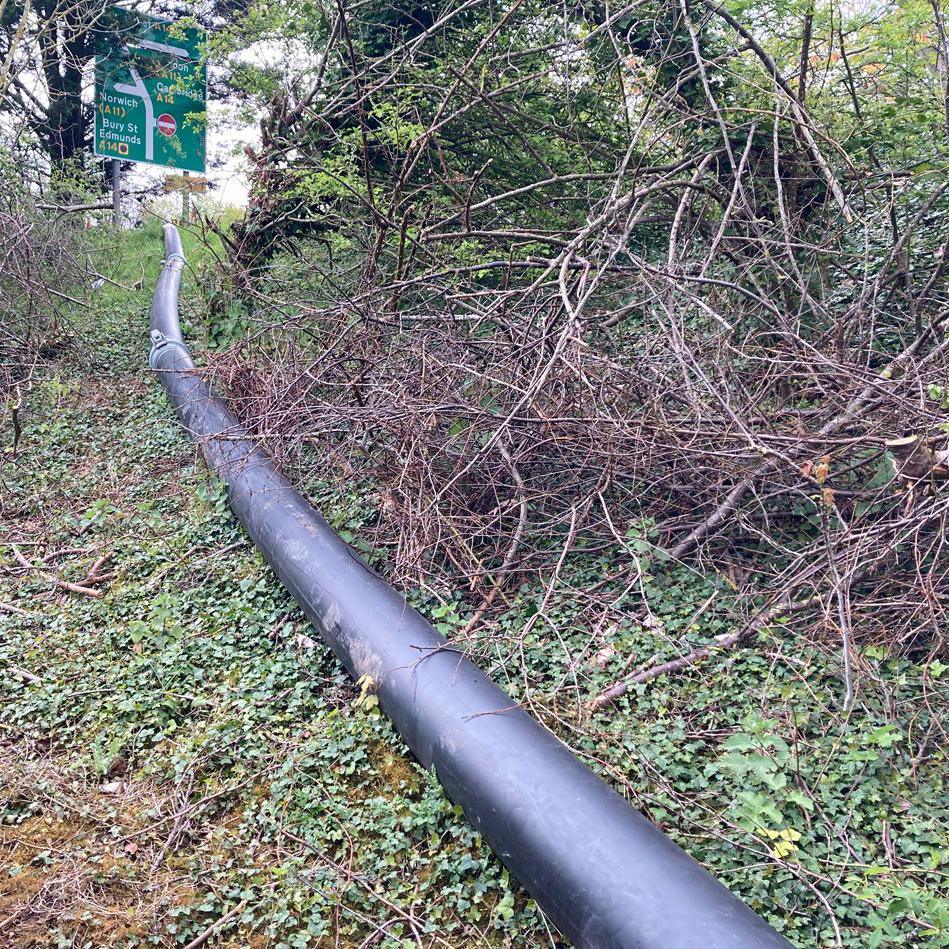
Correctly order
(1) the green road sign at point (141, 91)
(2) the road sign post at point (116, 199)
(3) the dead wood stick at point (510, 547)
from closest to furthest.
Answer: (3) the dead wood stick at point (510, 547) < (1) the green road sign at point (141, 91) < (2) the road sign post at point (116, 199)

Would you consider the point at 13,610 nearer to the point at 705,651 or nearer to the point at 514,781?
the point at 514,781

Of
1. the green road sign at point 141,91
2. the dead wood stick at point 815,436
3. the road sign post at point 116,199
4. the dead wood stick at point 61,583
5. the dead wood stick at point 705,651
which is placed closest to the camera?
the dead wood stick at point 705,651

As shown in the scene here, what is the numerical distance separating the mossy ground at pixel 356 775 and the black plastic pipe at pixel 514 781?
0.19 metres

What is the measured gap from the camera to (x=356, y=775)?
109 inches

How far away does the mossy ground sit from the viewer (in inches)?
87.6

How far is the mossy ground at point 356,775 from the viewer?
222 cm

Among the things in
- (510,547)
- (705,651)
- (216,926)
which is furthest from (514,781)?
(510,547)

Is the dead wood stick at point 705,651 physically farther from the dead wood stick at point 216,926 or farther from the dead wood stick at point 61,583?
the dead wood stick at point 61,583

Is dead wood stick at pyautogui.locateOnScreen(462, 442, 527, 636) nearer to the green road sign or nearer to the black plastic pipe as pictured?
the black plastic pipe

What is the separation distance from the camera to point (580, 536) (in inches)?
150

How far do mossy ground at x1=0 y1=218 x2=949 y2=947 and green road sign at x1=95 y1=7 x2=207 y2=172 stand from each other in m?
7.98

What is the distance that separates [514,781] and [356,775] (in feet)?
2.49

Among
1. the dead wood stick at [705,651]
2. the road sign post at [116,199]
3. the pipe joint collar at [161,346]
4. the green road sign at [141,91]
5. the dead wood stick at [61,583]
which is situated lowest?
the dead wood stick at [61,583]

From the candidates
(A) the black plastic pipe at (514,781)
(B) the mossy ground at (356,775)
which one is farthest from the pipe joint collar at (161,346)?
(A) the black plastic pipe at (514,781)
